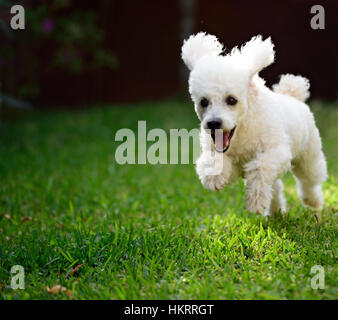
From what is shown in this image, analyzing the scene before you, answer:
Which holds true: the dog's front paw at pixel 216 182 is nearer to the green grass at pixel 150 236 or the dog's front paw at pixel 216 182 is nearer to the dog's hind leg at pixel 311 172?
the green grass at pixel 150 236

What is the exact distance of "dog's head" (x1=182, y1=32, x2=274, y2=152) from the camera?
120 inches

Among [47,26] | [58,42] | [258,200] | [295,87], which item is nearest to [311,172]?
[295,87]

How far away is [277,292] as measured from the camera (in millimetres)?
2617

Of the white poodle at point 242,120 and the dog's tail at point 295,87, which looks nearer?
the white poodle at point 242,120

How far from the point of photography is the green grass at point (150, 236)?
2.80 meters

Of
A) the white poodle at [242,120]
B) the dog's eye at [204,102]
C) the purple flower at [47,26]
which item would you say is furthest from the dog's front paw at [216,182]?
the purple flower at [47,26]

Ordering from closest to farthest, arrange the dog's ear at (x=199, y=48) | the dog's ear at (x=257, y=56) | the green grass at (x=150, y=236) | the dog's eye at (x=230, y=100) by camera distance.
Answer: the green grass at (x=150, y=236) < the dog's eye at (x=230, y=100) < the dog's ear at (x=257, y=56) < the dog's ear at (x=199, y=48)

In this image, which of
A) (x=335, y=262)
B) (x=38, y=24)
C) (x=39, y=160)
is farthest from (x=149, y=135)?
(x=335, y=262)

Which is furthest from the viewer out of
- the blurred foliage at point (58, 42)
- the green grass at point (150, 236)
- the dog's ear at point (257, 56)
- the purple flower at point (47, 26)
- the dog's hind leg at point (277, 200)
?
the blurred foliage at point (58, 42)

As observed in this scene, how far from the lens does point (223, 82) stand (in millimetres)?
3051

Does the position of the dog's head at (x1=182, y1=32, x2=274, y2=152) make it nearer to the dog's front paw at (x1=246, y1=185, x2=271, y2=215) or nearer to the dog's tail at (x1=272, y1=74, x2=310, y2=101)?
the dog's front paw at (x1=246, y1=185, x2=271, y2=215)

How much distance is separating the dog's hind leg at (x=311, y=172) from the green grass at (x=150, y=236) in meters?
0.13

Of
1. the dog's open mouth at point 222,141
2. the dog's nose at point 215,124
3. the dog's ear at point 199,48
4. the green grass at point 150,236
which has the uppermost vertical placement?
the dog's ear at point 199,48

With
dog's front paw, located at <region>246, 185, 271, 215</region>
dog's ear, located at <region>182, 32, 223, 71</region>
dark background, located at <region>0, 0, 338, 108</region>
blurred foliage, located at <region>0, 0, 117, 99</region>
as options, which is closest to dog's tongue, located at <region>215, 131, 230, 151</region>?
dog's front paw, located at <region>246, 185, 271, 215</region>
